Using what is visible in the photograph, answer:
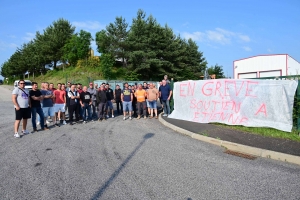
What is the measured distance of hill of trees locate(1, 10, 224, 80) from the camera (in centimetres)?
3097

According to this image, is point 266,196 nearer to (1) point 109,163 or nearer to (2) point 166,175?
(2) point 166,175

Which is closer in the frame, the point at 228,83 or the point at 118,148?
the point at 118,148

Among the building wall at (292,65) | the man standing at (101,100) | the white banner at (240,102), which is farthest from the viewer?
the building wall at (292,65)

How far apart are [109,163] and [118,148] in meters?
1.12

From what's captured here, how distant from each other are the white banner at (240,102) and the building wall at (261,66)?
1509cm

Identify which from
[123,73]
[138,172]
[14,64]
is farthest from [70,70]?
[138,172]

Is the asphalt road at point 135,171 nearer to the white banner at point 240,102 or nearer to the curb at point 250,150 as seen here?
the curb at point 250,150

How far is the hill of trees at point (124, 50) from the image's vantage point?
30969mm

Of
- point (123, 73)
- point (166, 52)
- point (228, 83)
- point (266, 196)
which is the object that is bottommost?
point (266, 196)

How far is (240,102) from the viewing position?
7895 millimetres

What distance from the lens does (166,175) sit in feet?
13.6

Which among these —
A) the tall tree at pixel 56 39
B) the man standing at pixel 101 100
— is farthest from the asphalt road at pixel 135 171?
the tall tree at pixel 56 39

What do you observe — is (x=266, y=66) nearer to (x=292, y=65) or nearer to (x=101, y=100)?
(x=292, y=65)

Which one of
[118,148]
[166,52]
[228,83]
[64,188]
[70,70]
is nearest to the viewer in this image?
[64,188]
